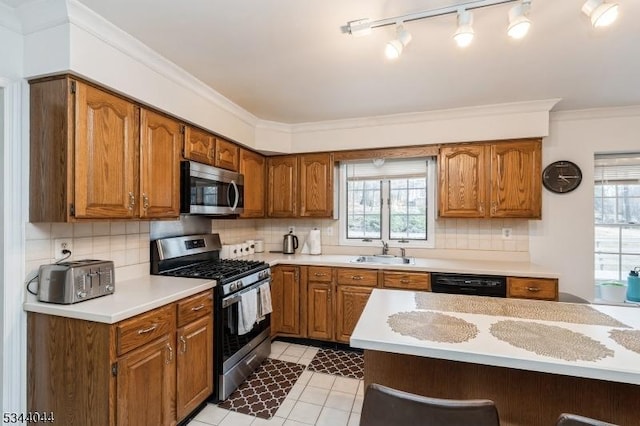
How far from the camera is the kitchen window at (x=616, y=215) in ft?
10.1

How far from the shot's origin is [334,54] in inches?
79.7

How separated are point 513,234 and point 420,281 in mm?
1179

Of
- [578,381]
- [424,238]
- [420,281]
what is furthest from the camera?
[424,238]

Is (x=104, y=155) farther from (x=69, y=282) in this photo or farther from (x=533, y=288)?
(x=533, y=288)

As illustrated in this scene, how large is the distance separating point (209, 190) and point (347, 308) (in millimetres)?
1712

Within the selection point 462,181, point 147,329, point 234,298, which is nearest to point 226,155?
point 234,298

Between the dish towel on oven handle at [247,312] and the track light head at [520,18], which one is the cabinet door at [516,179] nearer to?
the track light head at [520,18]

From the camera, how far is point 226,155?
2.99m

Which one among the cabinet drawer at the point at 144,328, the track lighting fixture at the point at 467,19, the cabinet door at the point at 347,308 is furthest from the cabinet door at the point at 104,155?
the cabinet door at the point at 347,308

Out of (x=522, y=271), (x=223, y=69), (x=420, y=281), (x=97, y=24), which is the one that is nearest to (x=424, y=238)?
(x=420, y=281)

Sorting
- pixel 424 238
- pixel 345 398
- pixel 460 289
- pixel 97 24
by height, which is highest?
pixel 97 24

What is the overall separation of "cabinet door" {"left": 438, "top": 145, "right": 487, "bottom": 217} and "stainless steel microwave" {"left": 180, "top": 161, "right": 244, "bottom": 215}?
2012 millimetres

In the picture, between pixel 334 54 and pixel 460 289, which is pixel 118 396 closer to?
pixel 334 54

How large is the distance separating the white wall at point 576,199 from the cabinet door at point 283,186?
252cm
